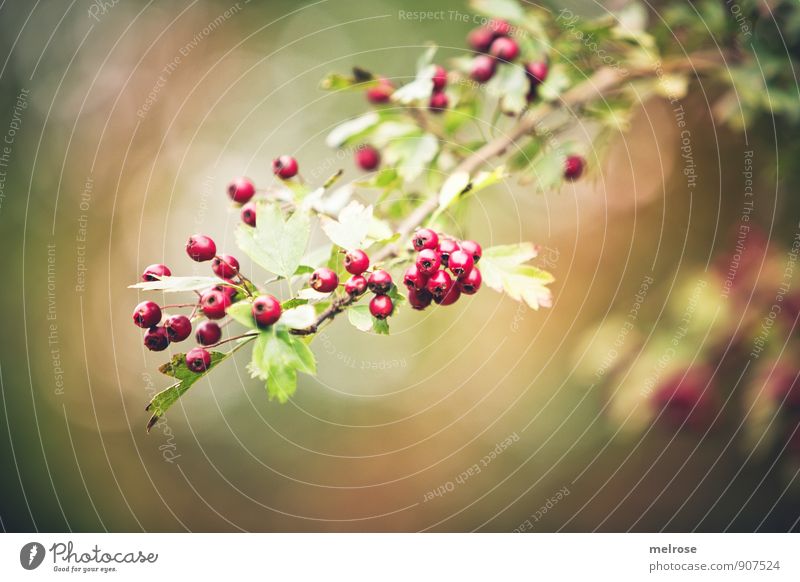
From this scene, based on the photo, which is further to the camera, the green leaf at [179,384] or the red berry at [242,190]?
the red berry at [242,190]

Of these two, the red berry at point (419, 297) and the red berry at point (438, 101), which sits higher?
the red berry at point (438, 101)

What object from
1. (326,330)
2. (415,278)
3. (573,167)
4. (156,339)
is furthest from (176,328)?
(326,330)

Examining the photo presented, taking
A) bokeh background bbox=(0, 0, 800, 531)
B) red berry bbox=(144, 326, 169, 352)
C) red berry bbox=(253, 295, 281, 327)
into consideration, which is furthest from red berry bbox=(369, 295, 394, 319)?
bokeh background bbox=(0, 0, 800, 531)

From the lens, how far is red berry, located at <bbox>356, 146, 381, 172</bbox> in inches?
44.8

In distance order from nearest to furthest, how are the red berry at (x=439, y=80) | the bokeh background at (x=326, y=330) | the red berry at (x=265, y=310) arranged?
the red berry at (x=265, y=310) → the red berry at (x=439, y=80) → the bokeh background at (x=326, y=330)

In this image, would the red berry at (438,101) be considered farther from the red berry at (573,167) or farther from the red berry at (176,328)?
the red berry at (176,328)

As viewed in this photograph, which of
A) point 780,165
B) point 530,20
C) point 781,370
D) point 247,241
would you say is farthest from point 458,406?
point 247,241

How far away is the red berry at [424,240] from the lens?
2.28 feet

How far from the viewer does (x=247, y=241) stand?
673 mm

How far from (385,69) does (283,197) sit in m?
1.19

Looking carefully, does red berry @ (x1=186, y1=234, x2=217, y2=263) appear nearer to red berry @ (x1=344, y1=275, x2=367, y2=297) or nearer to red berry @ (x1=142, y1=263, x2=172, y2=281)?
red berry @ (x1=142, y1=263, x2=172, y2=281)

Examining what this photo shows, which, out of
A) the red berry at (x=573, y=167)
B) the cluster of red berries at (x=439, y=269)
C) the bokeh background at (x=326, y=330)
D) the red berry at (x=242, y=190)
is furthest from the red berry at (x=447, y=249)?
the bokeh background at (x=326, y=330)

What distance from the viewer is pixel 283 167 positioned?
0.87 m

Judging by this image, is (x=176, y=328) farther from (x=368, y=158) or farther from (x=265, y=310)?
(x=368, y=158)
